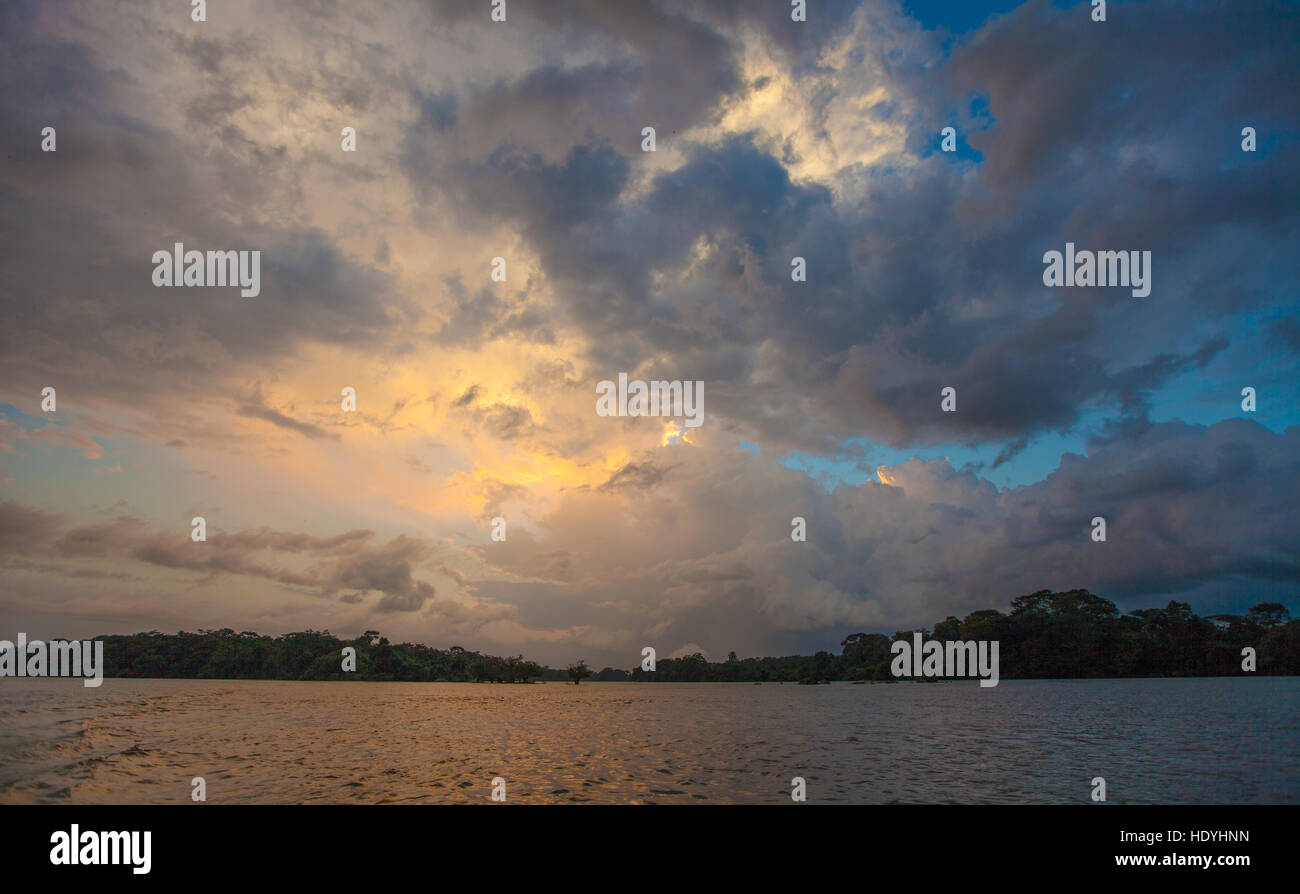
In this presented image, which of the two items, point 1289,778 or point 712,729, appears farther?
point 712,729

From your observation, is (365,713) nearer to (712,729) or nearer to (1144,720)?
(712,729)

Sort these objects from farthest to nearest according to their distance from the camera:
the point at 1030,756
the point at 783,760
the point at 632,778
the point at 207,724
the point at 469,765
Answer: the point at 207,724 → the point at 1030,756 → the point at 783,760 → the point at 469,765 → the point at 632,778

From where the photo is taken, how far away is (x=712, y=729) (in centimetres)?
6197

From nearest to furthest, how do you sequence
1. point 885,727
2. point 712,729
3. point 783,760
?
point 783,760
point 712,729
point 885,727

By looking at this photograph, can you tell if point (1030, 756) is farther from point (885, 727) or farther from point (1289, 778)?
point (885, 727)

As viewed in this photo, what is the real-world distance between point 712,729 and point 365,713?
4409 cm

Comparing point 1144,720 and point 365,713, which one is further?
point 365,713
